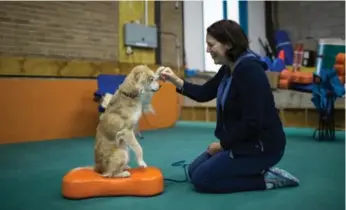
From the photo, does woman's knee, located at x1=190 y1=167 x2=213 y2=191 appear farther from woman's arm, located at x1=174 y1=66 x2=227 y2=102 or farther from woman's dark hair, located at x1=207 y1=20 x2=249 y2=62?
woman's dark hair, located at x1=207 y1=20 x2=249 y2=62

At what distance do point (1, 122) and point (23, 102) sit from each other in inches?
15.5

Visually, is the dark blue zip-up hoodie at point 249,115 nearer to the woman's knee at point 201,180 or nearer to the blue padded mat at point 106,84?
the woman's knee at point 201,180

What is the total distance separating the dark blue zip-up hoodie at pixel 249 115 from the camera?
2.07 meters

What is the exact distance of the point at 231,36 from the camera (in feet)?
6.97

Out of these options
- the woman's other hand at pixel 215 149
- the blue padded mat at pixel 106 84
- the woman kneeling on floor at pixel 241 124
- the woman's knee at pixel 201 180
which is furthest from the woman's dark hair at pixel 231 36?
the blue padded mat at pixel 106 84

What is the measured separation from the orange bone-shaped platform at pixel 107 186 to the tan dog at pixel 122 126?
63 millimetres

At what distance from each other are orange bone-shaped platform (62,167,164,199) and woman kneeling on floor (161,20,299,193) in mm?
291

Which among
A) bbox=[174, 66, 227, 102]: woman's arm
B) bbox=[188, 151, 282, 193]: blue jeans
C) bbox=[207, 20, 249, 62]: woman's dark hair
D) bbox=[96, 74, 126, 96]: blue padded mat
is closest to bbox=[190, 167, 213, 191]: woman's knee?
bbox=[188, 151, 282, 193]: blue jeans

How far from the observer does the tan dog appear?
220 centimetres

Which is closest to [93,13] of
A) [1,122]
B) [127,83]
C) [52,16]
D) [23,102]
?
[52,16]

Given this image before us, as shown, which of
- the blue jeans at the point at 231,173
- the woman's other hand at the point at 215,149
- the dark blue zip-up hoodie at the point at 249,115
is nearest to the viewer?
the dark blue zip-up hoodie at the point at 249,115

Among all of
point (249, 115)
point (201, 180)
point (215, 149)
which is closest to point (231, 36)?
point (249, 115)

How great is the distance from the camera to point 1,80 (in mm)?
4738

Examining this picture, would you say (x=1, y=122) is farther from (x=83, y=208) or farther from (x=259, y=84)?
(x=259, y=84)
